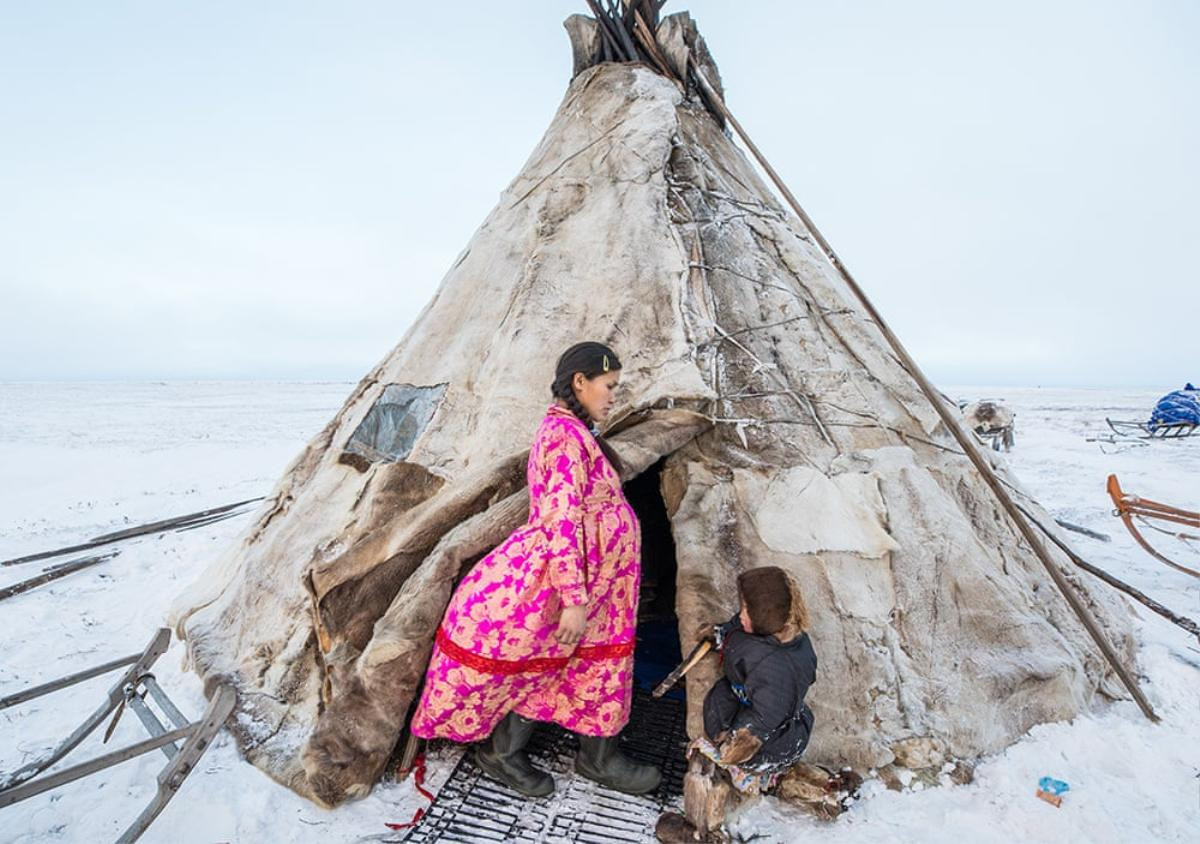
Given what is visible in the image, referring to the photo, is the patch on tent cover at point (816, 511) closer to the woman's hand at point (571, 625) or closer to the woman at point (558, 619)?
the woman at point (558, 619)

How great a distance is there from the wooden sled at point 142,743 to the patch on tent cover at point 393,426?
1312mm

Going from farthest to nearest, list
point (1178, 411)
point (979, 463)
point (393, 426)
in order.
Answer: point (1178, 411)
point (393, 426)
point (979, 463)

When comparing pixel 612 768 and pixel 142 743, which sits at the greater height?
pixel 142 743

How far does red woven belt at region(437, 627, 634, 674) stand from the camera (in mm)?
2330

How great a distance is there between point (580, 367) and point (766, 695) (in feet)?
4.47

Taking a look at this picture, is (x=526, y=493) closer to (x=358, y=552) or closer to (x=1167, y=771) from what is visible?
(x=358, y=552)

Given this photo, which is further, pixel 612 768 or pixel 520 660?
pixel 612 768

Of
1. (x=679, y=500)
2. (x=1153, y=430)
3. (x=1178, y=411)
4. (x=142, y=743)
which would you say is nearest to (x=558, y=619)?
(x=679, y=500)

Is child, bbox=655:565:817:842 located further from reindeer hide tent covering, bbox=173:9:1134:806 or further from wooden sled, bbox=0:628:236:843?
Answer: wooden sled, bbox=0:628:236:843

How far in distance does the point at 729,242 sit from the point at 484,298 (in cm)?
160

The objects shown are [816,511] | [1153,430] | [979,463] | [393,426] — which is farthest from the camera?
[1153,430]

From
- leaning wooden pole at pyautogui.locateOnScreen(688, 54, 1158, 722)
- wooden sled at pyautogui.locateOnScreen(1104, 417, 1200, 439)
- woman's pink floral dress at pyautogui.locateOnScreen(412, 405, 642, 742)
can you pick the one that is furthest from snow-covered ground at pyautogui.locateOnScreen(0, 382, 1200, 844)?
wooden sled at pyautogui.locateOnScreen(1104, 417, 1200, 439)

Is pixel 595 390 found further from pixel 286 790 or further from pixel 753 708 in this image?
pixel 286 790

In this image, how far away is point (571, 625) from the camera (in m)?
2.06
